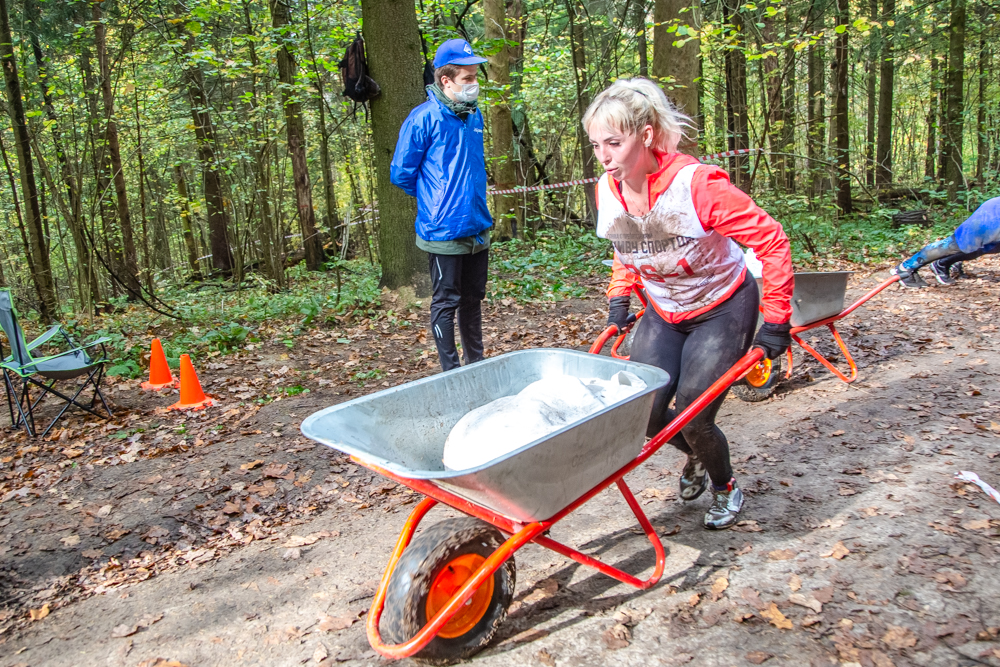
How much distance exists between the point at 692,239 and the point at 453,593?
161 cm

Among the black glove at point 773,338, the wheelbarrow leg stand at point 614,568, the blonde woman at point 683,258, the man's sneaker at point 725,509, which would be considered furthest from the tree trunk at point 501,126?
the wheelbarrow leg stand at point 614,568

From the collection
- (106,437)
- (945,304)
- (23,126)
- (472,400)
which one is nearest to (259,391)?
(106,437)

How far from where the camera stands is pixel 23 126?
28.4 ft

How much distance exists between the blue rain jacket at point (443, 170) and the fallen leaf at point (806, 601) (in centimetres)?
291

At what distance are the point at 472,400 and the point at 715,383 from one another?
972 mm

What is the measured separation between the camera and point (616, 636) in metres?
2.46

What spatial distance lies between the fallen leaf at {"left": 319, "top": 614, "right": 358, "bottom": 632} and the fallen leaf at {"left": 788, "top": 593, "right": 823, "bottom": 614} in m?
1.75

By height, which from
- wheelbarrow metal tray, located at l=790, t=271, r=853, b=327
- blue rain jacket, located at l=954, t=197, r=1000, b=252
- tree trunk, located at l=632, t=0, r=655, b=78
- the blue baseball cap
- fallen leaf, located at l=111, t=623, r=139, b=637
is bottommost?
fallen leaf, located at l=111, t=623, r=139, b=637

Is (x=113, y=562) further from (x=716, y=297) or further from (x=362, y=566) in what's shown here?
(x=716, y=297)

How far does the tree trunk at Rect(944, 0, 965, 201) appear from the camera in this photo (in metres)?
12.5

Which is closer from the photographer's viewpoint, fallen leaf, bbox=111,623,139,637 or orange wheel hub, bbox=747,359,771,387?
fallen leaf, bbox=111,623,139,637

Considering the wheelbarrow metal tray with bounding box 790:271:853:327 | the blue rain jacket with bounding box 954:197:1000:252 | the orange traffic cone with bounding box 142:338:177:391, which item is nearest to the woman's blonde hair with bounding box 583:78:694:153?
the blue rain jacket with bounding box 954:197:1000:252

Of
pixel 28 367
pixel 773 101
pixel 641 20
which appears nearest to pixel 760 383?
pixel 28 367

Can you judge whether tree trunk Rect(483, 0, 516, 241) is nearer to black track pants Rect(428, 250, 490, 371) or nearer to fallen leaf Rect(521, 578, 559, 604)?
black track pants Rect(428, 250, 490, 371)
